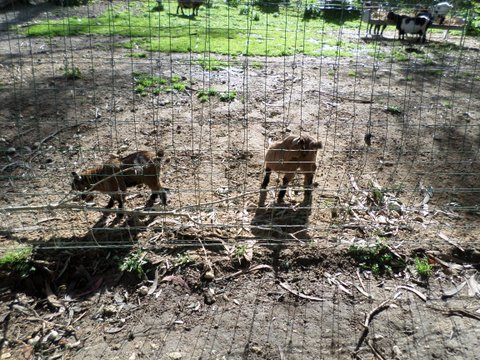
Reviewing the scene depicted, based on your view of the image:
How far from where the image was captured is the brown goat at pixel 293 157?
5227 millimetres

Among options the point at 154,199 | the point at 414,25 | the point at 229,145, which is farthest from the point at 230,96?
the point at 414,25

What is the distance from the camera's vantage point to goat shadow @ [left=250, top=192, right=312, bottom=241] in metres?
4.72

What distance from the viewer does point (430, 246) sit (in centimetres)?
462

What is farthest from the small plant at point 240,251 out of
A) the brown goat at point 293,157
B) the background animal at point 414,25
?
the background animal at point 414,25

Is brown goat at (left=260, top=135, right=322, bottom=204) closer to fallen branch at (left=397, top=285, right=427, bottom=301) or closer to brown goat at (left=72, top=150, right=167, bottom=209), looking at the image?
brown goat at (left=72, top=150, right=167, bottom=209)

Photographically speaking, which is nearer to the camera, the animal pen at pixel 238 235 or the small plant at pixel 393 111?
the animal pen at pixel 238 235

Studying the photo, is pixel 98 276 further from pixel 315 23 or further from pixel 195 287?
pixel 315 23

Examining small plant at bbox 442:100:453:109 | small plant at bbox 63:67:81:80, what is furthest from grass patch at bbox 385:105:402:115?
small plant at bbox 63:67:81:80

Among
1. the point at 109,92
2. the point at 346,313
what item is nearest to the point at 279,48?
the point at 109,92

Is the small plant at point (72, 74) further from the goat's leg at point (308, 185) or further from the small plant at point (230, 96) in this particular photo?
the goat's leg at point (308, 185)

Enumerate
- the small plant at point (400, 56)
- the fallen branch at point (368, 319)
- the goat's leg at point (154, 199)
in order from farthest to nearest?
1. the small plant at point (400, 56)
2. the goat's leg at point (154, 199)
3. the fallen branch at point (368, 319)

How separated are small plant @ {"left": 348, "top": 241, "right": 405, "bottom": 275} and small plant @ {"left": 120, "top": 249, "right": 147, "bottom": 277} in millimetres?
2144

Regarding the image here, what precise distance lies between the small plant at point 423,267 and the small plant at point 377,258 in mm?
138

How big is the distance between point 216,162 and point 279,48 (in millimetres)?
7274
